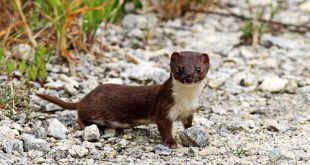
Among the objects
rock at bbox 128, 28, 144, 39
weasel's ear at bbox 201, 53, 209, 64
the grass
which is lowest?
the grass

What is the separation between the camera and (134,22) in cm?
805

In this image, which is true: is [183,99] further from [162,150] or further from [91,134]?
[91,134]

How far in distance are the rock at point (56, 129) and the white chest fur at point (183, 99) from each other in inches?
32.1

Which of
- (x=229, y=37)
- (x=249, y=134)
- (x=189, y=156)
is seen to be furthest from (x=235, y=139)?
(x=229, y=37)

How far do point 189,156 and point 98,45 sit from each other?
2733 millimetres

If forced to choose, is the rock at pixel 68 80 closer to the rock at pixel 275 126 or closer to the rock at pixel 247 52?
the rock at pixel 275 126

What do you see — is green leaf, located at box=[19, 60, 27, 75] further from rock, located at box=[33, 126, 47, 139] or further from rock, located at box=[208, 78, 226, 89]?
rock, located at box=[208, 78, 226, 89]

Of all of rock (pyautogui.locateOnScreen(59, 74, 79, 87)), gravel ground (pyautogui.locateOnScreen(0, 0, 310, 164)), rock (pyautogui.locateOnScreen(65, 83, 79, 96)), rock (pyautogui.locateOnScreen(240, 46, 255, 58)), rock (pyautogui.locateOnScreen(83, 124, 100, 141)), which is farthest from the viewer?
rock (pyautogui.locateOnScreen(240, 46, 255, 58))

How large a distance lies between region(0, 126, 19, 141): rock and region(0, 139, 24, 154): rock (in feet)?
0.32

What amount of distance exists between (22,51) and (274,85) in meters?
2.45

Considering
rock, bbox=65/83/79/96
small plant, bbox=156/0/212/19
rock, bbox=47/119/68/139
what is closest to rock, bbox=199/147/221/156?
rock, bbox=47/119/68/139

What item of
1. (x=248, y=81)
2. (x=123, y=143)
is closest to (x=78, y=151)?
(x=123, y=143)

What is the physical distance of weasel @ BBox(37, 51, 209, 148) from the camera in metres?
4.93

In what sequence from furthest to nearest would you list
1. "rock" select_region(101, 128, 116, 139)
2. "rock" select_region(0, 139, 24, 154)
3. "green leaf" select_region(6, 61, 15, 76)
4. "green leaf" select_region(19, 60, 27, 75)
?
"green leaf" select_region(19, 60, 27, 75)
"green leaf" select_region(6, 61, 15, 76)
"rock" select_region(101, 128, 116, 139)
"rock" select_region(0, 139, 24, 154)
